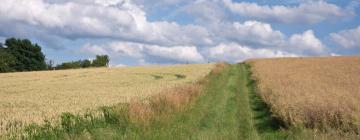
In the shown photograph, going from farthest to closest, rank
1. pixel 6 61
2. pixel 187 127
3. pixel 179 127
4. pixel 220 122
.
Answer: pixel 6 61, pixel 220 122, pixel 187 127, pixel 179 127

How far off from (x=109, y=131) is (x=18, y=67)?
92.5 m

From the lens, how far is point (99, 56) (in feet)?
439

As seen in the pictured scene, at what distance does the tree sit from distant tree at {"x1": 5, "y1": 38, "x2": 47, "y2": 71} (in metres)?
26.2

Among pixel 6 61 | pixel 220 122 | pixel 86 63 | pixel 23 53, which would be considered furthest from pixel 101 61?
pixel 220 122

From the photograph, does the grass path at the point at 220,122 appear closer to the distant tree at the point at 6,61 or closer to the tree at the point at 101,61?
the distant tree at the point at 6,61

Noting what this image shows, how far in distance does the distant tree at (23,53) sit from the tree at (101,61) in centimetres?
2622

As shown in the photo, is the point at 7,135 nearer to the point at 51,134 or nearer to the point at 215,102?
the point at 51,134

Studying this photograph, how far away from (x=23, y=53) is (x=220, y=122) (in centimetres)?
9177

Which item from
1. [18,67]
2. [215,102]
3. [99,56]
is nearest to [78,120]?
[215,102]

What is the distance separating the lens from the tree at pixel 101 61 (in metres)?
131

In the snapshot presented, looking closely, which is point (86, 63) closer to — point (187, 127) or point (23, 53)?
point (23, 53)

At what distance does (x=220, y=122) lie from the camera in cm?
1755

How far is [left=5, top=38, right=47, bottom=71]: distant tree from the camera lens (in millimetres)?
101562

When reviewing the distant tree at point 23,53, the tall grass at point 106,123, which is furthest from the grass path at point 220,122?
the distant tree at point 23,53
